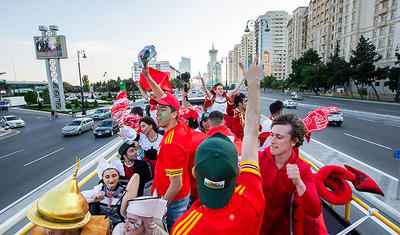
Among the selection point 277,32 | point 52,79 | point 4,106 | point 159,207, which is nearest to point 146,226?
point 159,207

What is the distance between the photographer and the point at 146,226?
6.17 ft

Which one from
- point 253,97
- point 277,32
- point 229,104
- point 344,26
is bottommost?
point 229,104

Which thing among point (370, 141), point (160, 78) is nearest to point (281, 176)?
point (160, 78)

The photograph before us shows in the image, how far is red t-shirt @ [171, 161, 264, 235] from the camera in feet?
3.30

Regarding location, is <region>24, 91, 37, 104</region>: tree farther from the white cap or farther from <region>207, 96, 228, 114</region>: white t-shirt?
the white cap

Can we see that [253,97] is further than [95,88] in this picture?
No

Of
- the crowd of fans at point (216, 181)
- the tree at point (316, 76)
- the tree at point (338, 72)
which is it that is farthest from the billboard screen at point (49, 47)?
the tree at point (338, 72)

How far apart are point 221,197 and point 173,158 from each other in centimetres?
125

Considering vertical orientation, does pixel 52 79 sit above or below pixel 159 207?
above

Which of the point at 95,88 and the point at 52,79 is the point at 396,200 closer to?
the point at 52,79

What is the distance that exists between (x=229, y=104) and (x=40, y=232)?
15.1 feet

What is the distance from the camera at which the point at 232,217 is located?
1017mm

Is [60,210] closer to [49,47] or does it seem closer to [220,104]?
[220,104]

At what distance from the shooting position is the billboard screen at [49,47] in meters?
36.2
